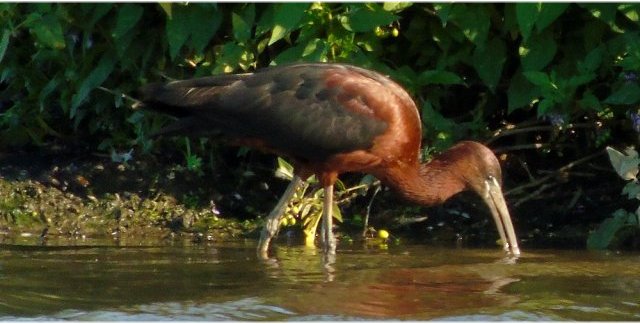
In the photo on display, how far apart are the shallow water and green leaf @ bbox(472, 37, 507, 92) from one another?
1004 mm

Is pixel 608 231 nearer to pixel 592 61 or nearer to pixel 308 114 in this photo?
pixel 592 61

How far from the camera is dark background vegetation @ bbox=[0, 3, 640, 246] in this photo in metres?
7.89

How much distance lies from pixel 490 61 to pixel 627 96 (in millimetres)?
831

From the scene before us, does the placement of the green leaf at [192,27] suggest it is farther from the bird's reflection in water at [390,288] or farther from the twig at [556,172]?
the twig at [556,172]

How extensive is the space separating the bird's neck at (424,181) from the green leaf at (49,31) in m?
2.20

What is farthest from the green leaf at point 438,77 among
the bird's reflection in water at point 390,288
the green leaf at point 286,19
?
the bird's reflection in water at point 390,288

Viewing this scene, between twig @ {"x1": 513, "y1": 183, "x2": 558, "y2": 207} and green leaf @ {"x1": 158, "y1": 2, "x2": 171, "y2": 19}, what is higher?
green leaf @ {"x1": 158, "y1": 2, "x2": 171, "y2": 19}

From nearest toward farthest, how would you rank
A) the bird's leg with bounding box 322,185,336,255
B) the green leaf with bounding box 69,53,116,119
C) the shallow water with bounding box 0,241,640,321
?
1. the shallow water with bounding box 0,241,640,321
2. the bird's leg with bounding box 322,185,336,255
3. the green leaf with bounding box 69,53,116,119

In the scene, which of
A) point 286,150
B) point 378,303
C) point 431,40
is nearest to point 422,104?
point 431,40

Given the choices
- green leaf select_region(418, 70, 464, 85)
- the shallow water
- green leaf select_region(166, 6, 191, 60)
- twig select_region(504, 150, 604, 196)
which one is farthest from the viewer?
twig select_region(504, 150, 604, 196)

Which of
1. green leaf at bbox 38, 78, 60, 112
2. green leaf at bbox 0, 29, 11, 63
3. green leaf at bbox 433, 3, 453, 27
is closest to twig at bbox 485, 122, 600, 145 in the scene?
green leaf at bbox 433, 3, 453, 27

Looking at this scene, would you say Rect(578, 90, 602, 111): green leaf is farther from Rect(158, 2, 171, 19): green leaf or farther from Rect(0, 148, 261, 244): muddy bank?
Rect(158, 2, 171, 19): green leaf

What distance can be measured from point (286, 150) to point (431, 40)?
48.4 inches

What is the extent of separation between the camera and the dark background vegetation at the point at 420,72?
7.89 meters
